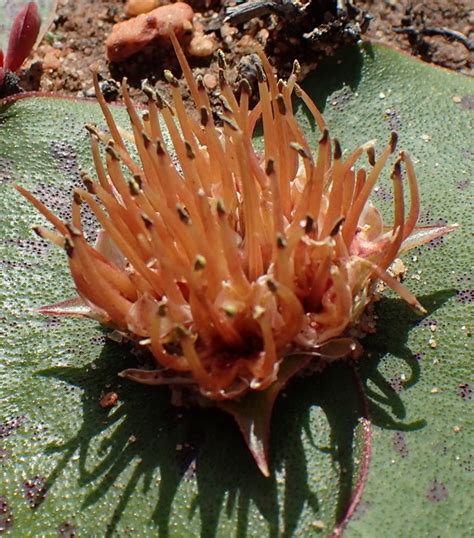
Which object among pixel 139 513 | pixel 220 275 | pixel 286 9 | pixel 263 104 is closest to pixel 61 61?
pixel 286 9

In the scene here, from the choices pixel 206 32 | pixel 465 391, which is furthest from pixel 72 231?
pixel 206 32

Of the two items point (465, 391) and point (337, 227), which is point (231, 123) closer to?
point (337, 227)

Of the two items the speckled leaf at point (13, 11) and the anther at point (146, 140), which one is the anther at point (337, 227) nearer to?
the anther at point (146, 140)

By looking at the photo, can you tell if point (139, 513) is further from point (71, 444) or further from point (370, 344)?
point (370, 344)

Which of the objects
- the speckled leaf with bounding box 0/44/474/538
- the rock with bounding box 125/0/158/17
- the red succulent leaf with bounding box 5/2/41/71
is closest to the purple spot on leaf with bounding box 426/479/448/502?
the speckled leaf with bounding box 0/44/474/538

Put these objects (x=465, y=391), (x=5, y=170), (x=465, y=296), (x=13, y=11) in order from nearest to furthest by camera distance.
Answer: (x=465, y=391)
(x=465, y=296)
(x=5, y=170)
(x=13, y=11)

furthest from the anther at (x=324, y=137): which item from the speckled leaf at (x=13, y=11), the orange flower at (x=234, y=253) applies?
the speckled leaf at (x=13, y=11)
